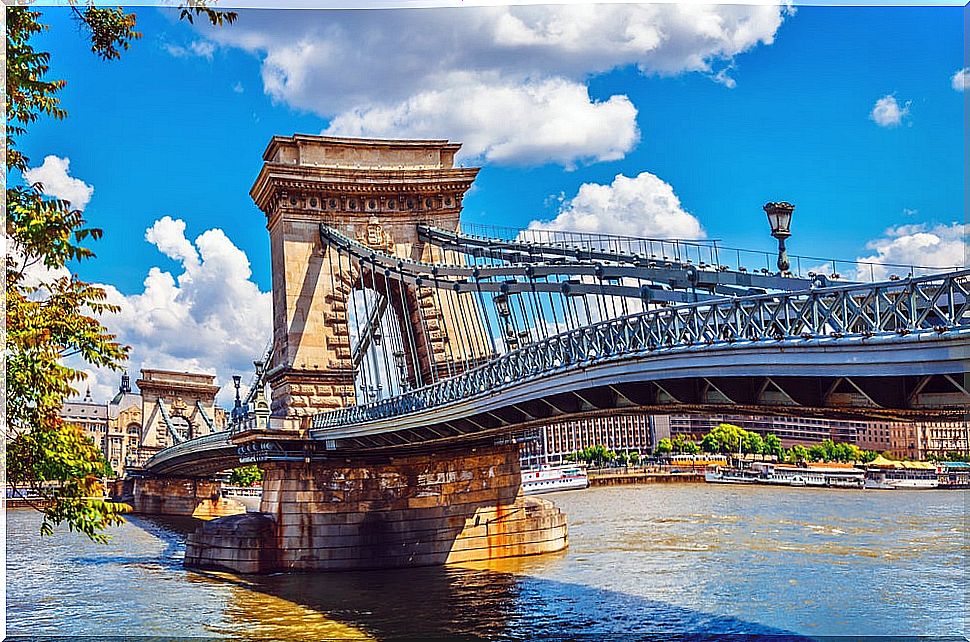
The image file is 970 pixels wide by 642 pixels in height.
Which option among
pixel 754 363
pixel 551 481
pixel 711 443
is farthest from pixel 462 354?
pixel 711 443

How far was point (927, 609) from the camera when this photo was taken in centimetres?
2559

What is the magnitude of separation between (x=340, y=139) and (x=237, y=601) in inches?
833

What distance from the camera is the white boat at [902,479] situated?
85125 mm

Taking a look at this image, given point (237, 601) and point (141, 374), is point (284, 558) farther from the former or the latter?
point (141, 374)

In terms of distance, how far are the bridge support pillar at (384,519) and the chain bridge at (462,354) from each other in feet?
0.22

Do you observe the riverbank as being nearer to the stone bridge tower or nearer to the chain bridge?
the chain bridge

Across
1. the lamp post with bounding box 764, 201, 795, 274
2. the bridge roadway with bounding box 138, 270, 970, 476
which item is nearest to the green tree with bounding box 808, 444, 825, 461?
the bridge roadway with bounding box 138, 270, 970, 476

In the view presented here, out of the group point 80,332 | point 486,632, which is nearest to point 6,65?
point 80,332

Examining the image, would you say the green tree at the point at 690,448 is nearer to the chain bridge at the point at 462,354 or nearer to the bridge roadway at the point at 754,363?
the chain bridge at the point at 462,354

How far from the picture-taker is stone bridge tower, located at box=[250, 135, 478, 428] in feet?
146

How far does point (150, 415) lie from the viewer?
10681 cm

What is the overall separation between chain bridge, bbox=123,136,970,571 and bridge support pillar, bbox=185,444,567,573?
0.22 ft

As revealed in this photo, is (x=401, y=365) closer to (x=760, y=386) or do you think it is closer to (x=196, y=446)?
(x=196, y=446)

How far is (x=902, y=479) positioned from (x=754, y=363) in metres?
77.5
